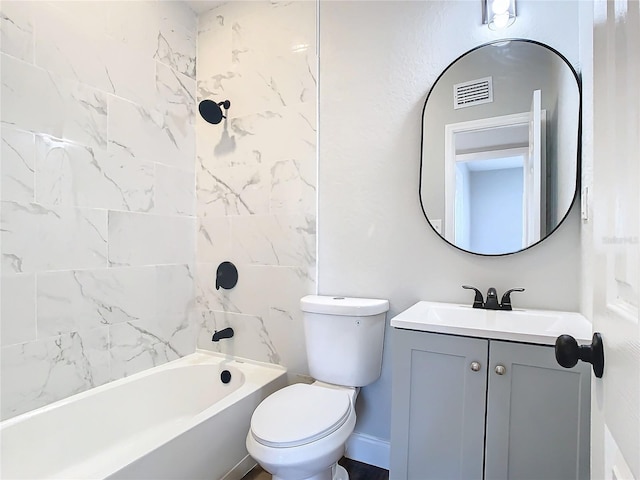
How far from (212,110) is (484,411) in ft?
6.78

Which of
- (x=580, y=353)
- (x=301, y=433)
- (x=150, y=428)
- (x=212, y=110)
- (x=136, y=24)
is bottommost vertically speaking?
(x=150, y=428)

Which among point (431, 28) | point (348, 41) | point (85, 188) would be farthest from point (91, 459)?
point (431, 28)

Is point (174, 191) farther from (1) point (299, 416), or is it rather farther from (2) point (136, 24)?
(1) point (299, 416)

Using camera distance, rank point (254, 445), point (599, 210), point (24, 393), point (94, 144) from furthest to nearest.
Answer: point (94, 144)
point (24, 393)
point (254, 445)
point (599, 210)

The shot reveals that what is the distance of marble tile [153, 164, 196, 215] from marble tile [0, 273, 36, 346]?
742 mm

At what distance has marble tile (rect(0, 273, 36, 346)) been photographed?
142cm

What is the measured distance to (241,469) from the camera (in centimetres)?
171

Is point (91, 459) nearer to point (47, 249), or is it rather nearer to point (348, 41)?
point (47, 249)

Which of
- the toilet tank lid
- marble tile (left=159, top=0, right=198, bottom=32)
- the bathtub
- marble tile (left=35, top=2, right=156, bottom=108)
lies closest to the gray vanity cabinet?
the toilet tank lid

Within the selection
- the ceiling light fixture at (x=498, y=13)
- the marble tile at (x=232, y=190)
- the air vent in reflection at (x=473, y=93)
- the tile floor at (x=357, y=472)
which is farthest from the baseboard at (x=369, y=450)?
the ceiling light fixture at (x=498, y=13)

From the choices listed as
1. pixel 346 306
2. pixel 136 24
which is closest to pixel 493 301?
pixel 346 306

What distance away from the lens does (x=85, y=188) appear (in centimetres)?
171

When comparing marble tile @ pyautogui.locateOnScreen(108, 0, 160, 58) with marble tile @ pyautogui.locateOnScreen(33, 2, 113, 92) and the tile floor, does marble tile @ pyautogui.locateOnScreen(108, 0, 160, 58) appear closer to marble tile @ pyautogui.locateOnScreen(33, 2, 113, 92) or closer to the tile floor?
marble tile @ pyautogui.locateOnScreen(33, 2, 113, 92)

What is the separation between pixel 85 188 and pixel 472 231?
1.88 m
